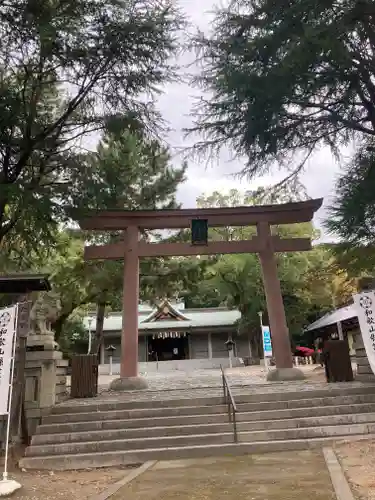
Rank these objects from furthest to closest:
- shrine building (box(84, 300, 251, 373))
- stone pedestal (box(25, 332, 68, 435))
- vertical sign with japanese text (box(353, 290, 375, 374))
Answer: shrine building (box(84, 300, 251, 373)) < stone pedestal (box(25, 332, 68, 435)) < vertical sign with japanese text (box(353, 290, 375, 374))

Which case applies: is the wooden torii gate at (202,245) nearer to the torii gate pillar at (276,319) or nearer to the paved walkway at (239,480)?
the torii gate pillar at (276,319)

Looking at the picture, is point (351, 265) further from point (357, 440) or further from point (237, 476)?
point (237, 476)

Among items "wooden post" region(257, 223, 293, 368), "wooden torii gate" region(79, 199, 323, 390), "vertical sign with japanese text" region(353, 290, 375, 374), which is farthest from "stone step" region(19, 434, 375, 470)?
"wooden torii gate" region(79, 199, 323, 390)

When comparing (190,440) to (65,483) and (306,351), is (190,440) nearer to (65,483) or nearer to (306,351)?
(65,483)

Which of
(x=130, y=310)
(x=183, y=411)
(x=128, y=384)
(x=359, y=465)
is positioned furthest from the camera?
(x=130, y=310)

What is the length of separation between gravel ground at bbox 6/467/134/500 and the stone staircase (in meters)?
0.32

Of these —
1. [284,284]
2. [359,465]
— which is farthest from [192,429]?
[284,284]

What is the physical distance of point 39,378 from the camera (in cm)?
847

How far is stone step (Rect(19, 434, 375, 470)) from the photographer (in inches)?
276

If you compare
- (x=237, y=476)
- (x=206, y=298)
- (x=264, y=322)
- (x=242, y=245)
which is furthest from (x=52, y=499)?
(x=206, y=298)

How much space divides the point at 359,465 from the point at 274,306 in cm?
653

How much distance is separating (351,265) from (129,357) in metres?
6.32

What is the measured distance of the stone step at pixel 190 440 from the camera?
24.2 ft

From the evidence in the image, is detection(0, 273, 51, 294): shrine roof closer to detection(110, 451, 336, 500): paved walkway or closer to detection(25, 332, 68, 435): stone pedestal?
detection(25, 332, 68, 435): stone pedestal
